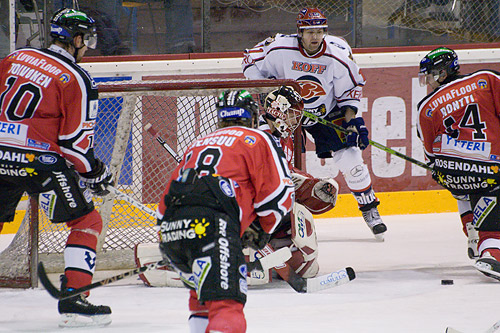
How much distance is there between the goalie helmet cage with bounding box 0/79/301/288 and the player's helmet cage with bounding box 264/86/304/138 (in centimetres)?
50

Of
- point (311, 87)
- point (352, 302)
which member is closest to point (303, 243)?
point (352, 302)

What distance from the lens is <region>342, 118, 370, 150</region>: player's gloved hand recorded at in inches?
205

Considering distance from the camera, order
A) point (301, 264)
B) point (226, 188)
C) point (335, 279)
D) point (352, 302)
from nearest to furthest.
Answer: point (226, 188) < point (335, 279) < point (352, 302) < point (301, 264)

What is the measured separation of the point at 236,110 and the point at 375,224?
9.44ft

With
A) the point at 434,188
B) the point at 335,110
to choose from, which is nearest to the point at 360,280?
the point at 335,110

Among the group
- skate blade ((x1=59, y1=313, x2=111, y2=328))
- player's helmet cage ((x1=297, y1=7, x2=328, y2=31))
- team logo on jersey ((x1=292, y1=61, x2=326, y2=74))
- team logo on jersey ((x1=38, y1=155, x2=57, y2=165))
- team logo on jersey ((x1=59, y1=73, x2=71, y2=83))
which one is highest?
player's helmet cage ((x1=297, y1=7, x2=328, y2=31))

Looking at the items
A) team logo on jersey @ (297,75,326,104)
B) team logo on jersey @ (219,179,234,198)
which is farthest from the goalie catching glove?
team logo on jersey @ (219,179,234,198)

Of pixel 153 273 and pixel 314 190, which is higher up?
pixel 314 190

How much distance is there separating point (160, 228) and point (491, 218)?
2049mm

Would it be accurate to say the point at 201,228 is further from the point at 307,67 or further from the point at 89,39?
the point at 307,67

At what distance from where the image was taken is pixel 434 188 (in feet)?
21.1

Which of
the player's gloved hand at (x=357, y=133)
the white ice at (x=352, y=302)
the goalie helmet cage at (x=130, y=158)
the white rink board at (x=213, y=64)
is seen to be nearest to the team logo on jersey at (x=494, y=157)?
the white ice at (x=352, y=302)

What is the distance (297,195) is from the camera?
4383 millimetres

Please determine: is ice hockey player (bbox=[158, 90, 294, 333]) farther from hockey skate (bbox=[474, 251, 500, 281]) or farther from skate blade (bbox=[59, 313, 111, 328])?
hockey skate (bbox=[474, 251, 500, 281])
